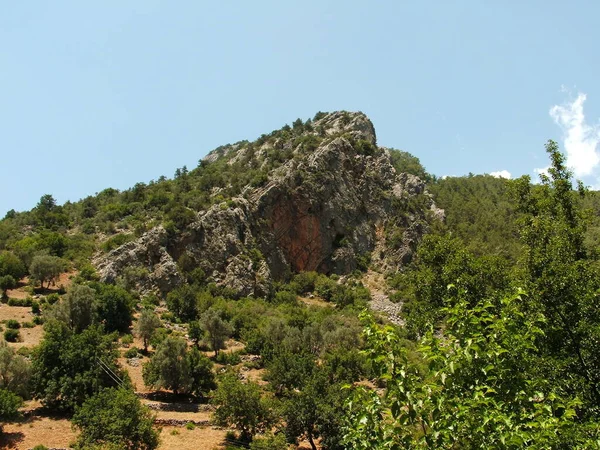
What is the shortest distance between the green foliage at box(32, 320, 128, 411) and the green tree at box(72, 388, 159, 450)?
10.4ft

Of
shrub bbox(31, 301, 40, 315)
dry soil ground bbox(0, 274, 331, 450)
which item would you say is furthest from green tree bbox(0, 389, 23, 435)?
shrub bbox(31, 301, 40, 315)

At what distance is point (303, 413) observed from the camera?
1014 inches

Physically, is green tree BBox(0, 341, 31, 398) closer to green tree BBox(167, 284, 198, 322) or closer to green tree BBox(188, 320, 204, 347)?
green tree BBox(188, 320, 204, 347)

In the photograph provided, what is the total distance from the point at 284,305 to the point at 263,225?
54.0 feet

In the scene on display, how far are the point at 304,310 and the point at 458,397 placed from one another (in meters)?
51.4

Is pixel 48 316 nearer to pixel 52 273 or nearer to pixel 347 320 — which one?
pixel 52 273

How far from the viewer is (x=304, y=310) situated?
186 feet

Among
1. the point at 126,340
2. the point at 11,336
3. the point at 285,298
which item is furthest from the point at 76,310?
the point at 285,298

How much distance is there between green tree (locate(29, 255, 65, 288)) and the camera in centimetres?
4791

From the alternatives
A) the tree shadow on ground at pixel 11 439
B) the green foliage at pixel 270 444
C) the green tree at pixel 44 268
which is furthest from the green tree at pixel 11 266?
the green foliage at pixel 270 444

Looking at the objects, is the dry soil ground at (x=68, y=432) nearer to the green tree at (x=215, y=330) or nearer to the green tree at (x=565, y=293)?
the green tree at (x=215, y=330)

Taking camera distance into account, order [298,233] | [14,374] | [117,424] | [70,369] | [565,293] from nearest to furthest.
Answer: [565,293], [117,424], [14,374], [70,369], [298,233]

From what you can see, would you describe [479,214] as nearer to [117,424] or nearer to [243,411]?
[243,411]

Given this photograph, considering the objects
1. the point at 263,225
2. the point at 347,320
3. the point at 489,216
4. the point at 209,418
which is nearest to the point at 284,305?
the point at 347,320
